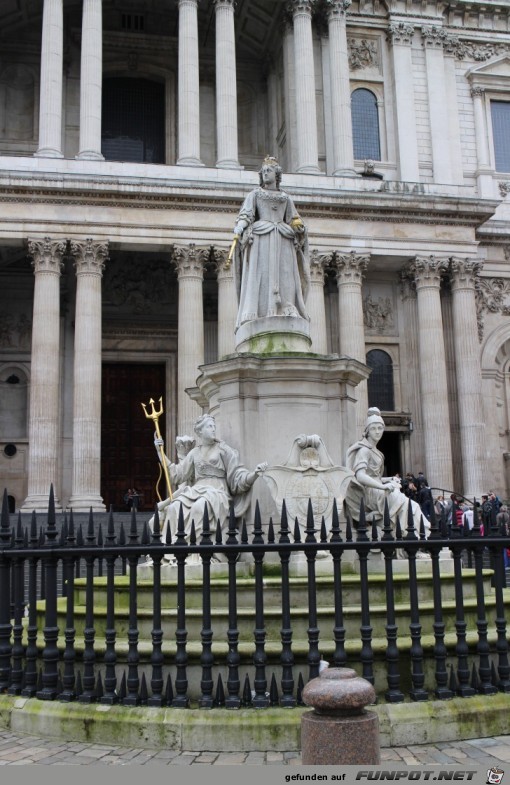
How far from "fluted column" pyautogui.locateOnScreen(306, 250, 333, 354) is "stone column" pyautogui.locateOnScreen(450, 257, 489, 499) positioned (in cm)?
486

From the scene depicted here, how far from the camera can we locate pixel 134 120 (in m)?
35.5

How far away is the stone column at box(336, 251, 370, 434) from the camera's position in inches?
1163

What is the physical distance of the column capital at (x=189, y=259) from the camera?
28.4 metres

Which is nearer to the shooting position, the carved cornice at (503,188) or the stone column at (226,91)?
the stone column at (226,91)

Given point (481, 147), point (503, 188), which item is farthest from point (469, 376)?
point (481, 147)

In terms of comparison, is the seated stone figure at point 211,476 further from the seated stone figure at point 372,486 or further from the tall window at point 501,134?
the tall window at point 501,134

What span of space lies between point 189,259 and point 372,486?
68.2 ft

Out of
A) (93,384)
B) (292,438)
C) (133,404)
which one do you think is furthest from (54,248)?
(292,438)

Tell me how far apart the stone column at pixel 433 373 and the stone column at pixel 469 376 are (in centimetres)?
63

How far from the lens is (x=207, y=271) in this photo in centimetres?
3106

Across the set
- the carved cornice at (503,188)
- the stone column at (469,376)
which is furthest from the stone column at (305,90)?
the carved cornice at (503,188)

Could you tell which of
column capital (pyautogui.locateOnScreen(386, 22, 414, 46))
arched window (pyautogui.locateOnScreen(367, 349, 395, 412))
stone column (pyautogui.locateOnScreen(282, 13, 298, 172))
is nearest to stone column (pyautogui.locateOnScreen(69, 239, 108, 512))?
A: stone column (pyautogui.locateOnScreen(282, 13, 298, 172))

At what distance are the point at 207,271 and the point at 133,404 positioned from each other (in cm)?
592

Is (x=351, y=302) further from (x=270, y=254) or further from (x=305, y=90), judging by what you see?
(x=270, y=254)
